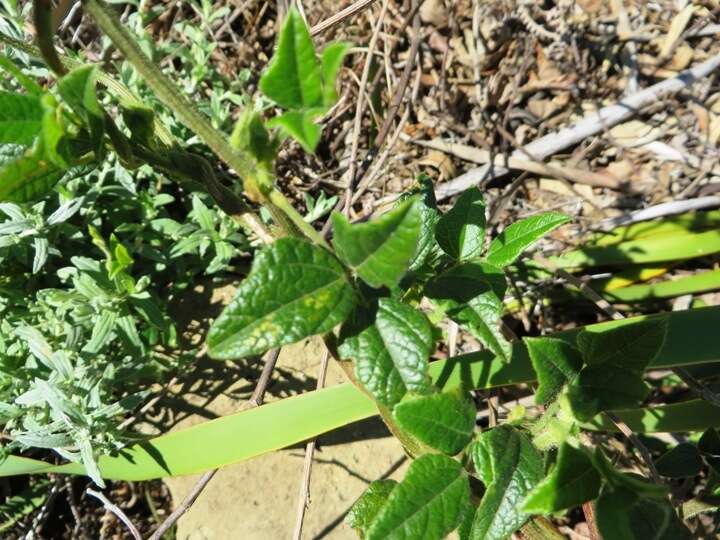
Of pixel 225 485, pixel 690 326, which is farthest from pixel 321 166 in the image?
pixel 690 326

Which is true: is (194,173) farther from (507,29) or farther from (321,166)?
(507,29)

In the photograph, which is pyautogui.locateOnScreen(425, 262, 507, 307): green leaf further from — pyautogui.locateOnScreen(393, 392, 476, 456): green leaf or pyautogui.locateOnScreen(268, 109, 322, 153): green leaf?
pyautogui.locateOnScreen(268, 109, 322, 153): green leaf

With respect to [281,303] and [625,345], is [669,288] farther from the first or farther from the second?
[281,303]

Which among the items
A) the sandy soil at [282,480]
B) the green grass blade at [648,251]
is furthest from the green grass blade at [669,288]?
the sandy soil at [282,480]

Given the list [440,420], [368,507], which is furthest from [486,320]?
[368,507]

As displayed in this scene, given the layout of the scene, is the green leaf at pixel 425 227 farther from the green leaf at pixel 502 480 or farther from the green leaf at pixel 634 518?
the green leaf at pixel 634 518

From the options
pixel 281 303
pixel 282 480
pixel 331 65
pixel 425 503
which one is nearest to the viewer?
pixel 331 65

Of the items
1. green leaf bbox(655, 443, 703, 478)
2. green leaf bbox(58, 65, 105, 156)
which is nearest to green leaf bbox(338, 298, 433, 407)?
green leaf bbox(58, 65, 105, 156)
